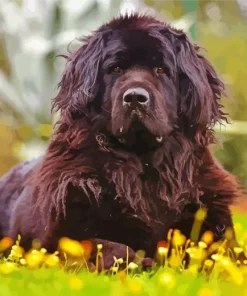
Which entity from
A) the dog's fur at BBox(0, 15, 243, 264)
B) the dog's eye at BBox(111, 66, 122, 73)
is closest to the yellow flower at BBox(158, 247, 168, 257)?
the dog's fur at BBox(0, 15, 243, 264)

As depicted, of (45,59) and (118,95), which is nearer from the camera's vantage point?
(118,95)

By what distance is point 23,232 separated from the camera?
120 centimetres

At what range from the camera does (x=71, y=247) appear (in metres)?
1.12

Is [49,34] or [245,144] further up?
[49,34]

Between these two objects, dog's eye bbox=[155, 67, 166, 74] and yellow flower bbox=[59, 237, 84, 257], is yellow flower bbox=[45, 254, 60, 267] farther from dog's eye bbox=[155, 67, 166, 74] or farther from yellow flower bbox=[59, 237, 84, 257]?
dog's eye bbox=[155, 67, 166, 74]

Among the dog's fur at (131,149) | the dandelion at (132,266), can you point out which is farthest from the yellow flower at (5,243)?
the dandelion at (132,266)

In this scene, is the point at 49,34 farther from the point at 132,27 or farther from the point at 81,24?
the point at 132,27

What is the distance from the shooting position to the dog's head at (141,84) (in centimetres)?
109

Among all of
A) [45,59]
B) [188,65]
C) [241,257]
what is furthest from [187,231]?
[45,59]

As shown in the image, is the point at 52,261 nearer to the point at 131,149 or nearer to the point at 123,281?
the point at 123,281

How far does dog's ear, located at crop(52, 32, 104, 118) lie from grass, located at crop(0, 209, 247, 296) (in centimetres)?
30

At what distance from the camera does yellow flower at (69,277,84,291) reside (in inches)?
39.6

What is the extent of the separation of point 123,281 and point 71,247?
142 mm

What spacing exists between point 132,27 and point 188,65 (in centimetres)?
14
